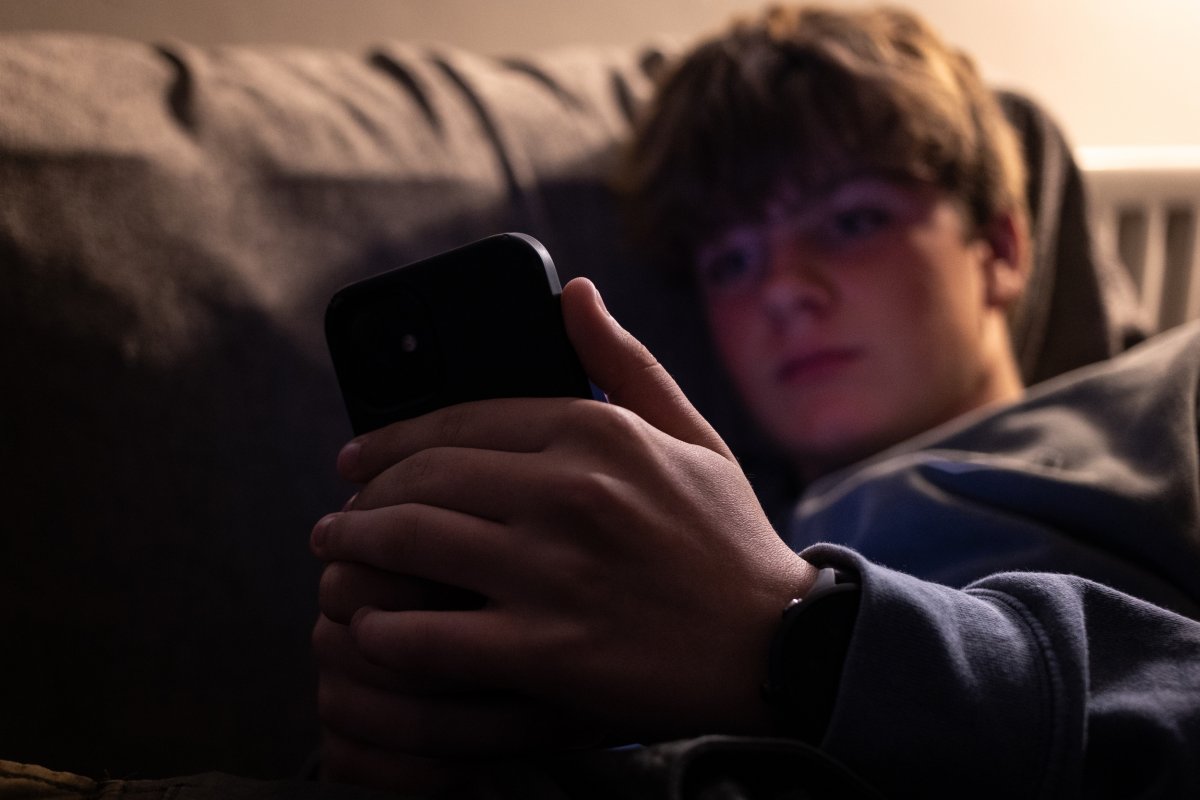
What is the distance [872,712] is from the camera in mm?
288

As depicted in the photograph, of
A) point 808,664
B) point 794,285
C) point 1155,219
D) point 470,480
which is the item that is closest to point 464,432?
point 470,480

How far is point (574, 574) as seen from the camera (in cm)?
29

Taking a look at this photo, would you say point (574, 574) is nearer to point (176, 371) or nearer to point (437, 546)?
point (437, 546)

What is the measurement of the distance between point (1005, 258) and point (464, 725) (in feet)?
2.31

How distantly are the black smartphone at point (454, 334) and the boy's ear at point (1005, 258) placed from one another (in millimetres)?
582

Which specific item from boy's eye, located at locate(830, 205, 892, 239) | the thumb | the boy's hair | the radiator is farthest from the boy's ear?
the thumb

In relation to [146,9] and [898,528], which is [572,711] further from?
[146,9]

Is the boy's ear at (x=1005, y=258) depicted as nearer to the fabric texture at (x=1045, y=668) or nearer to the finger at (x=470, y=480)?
the fabric texture at (x=1045, y=668)

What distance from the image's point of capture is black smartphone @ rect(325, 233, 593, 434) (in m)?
0.32

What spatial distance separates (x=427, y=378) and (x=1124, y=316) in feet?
2.69

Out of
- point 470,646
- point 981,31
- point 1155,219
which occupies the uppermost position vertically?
point 981,31

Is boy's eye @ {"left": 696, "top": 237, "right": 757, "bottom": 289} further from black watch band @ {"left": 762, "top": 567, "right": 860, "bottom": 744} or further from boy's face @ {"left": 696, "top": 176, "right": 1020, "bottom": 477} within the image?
black watch band @ {"left": 762, "top": 567, "right": 860, "bottom": 744}

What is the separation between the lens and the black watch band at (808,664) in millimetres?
299

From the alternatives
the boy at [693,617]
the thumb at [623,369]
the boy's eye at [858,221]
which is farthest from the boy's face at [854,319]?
the thumb at [623,369]
